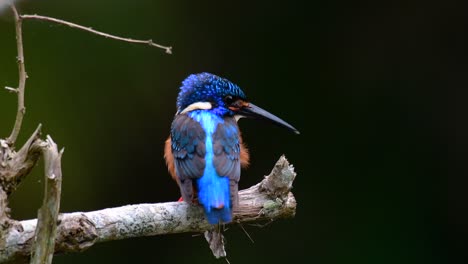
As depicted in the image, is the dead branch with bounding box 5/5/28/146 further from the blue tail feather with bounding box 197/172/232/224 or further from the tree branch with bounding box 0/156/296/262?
the blue tail feather with bounding box 197/172/232/224

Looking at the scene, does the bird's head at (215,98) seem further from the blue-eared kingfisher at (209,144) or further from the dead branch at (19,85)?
the dead branch at (19,85)

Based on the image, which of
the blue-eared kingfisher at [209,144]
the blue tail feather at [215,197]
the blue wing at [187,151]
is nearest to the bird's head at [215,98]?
the blue-eared kingfisher at [209,144]

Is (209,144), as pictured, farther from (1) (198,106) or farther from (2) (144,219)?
(2) (144,219)

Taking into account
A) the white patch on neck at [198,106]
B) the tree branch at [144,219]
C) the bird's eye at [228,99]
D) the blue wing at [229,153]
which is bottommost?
the tree branch at [144,219]

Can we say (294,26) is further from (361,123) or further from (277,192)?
(277,192)

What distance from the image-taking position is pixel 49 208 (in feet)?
8.48

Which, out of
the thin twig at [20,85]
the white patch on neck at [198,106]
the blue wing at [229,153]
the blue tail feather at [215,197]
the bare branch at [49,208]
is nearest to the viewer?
the bare branch at [49,208]

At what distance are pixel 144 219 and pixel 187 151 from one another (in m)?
0.52

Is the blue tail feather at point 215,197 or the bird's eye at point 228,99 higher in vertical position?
the bird's eye at point 228,99

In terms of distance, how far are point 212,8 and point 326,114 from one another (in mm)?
1059

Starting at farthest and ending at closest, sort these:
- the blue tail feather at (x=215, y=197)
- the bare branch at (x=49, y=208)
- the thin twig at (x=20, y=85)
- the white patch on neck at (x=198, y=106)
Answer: the white patch on neck at (x=198, y=106) < the blue tail feather at (x=215, y=197) < the thin twig at (x=20, y=85) < the bare branch at (x=49, y=208)

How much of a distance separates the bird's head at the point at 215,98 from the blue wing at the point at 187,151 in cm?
12

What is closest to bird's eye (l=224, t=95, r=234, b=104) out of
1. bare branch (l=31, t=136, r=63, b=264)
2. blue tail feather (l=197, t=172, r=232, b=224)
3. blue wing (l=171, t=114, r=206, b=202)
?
blue wing (l=171, t=114, r=206, b=202)

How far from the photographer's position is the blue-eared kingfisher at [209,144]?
3205 mm
